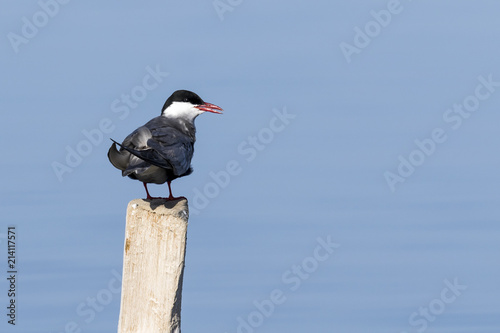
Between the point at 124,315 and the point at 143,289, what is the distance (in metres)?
0.31

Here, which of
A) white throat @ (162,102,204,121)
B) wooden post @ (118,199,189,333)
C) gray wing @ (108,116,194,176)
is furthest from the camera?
white throat @ (162,102,204,121)

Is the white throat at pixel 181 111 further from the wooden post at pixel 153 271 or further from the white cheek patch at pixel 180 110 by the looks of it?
the wooden post at pixel 153 271

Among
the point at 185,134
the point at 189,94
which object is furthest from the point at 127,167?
the point at 189,94

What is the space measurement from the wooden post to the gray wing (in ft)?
2.36

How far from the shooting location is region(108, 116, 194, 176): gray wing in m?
6.76

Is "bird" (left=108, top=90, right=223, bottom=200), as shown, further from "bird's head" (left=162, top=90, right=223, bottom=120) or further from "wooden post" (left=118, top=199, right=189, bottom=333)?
"wooden post" (left=118, top=199, right=189, bottom=333)

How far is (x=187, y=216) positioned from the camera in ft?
20.5

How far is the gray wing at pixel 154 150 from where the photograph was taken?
22.2ft

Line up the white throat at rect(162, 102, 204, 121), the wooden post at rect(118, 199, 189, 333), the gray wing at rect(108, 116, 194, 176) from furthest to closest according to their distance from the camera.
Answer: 1. the white throat at rect(162, 102, 204, 121)
2. the gray wing at rect(108, 116, 194, 176)
3. the wooden post at rect(118, 199, 189, 333)

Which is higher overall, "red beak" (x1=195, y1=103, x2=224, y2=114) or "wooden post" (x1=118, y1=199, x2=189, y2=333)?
"red beak" (x1=195, y1=103, x2=224, y2=114)

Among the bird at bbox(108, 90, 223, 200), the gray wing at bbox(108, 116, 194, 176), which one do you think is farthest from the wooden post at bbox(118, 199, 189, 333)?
the gray wing at bbox(108, 116, 194, 176)

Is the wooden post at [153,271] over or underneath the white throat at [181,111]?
underneath

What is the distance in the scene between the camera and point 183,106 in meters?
8.71

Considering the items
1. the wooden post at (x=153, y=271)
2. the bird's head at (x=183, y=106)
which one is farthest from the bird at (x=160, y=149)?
the wooden post at (x=153, y=271)
